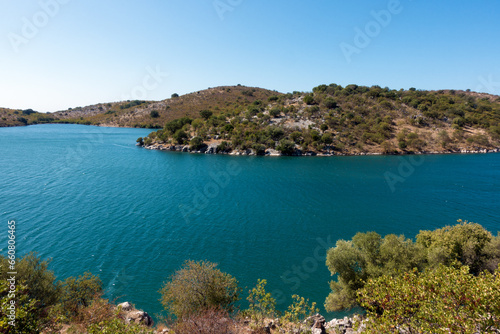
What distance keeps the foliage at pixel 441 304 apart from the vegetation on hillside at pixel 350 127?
80903mm

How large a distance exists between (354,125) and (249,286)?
101740mm

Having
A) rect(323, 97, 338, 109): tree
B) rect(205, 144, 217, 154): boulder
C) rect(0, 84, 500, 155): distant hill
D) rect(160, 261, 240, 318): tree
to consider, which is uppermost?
rect(323, 97, 338, 109): tree

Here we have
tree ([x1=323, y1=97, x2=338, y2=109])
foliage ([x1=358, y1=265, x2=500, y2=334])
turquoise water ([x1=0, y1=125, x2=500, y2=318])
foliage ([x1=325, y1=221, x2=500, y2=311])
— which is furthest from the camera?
tree ([x1=323, y1=97, x2=338, y2=109])

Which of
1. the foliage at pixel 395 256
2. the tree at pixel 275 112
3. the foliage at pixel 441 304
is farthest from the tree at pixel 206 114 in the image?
the foliage at pixel 441 304

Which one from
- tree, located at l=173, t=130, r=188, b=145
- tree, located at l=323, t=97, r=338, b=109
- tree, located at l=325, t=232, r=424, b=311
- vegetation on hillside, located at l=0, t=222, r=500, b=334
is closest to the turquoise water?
tree, located at l=325, t=232, r=424, b=311

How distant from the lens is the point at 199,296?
18.0m

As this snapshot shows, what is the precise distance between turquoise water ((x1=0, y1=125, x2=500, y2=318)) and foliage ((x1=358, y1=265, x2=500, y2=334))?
10.9 meters

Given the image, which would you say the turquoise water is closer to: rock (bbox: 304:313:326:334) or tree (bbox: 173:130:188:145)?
rock (bbox: 304:313:326:334)

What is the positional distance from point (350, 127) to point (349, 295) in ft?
323

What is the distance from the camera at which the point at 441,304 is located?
452 inches

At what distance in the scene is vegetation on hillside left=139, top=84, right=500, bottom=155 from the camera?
97738mm

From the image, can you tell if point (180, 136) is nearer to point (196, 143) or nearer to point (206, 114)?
point (196, 143)

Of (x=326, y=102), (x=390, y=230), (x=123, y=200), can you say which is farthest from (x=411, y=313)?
(x=326, y=102)

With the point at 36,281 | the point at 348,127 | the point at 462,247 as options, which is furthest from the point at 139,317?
the point at 348,127
